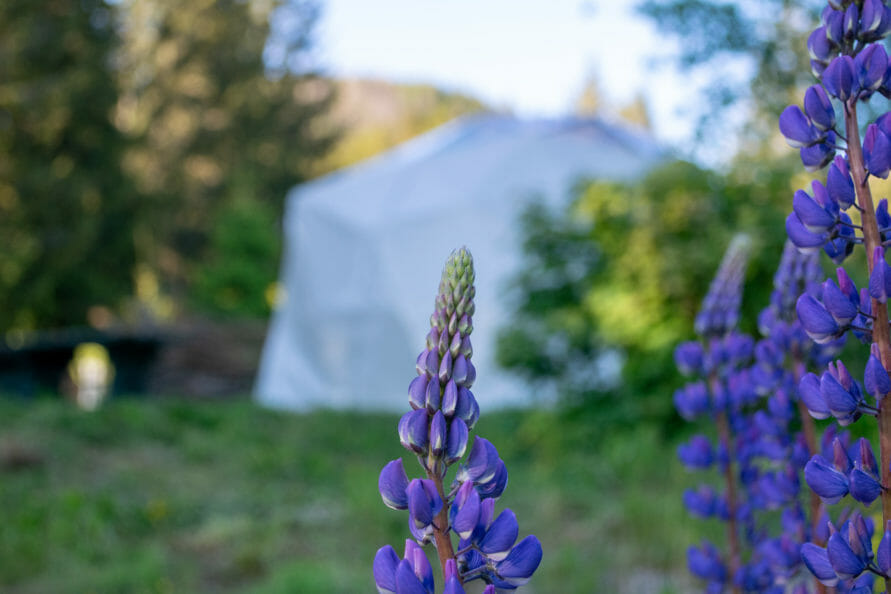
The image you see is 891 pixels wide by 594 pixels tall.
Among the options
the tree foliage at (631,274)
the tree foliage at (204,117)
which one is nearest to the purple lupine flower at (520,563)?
the tree foliage at (631,274)

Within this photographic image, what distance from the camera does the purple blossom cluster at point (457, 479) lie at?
89 cm

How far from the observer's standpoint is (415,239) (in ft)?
39.3

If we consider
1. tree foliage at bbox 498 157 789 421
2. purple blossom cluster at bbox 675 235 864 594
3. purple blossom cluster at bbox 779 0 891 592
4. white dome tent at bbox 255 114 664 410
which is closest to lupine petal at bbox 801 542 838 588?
purple blossom cluster at bbox 779 0 891 592

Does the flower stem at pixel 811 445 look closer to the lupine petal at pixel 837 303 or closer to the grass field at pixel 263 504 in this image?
the lupine petal at pixel 837 303

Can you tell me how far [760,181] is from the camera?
6562mm

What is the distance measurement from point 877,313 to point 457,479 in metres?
0.51

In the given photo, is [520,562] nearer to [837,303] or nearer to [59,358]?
[837,303]

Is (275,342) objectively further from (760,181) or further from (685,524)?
(685,524)

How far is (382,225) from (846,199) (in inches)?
441

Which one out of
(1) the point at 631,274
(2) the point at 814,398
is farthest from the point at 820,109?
(1) the point at 631,274

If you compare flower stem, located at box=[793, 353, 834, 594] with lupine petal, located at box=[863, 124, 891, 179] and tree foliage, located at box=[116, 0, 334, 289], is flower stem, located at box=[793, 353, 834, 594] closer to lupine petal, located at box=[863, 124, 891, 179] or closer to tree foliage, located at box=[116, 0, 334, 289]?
lupine petal, located at box=[863, 124, 891, 179]

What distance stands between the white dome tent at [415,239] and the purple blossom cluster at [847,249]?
9869 millimetres

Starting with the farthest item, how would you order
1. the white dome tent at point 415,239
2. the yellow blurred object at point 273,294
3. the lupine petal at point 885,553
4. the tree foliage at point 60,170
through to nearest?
the yellow blurred object at point 273,294 < the tree foliage at point 60,170 < the white dome tent at point 415,239 < the lupine petal at point 885,553

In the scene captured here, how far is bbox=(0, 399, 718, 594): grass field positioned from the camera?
432cm
